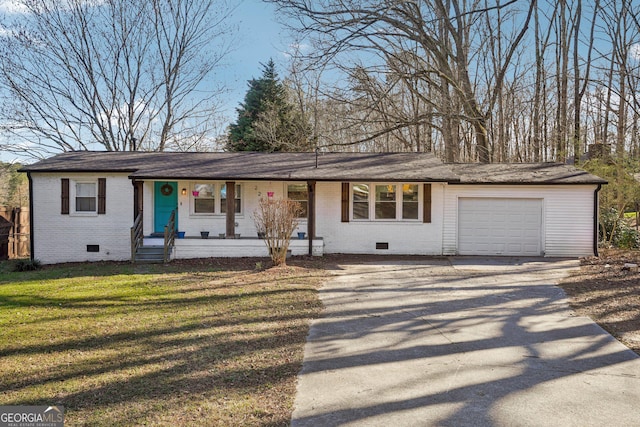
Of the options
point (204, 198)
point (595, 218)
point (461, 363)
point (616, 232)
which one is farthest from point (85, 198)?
point (616, 232)

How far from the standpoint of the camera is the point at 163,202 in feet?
44.7

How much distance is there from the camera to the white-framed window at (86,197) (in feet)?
44.3

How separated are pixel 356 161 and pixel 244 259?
206 inches

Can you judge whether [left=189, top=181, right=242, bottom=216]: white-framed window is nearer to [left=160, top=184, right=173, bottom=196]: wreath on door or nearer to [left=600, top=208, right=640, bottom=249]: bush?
[left=160, top=184, right=173, bottom=196]: wreath on door

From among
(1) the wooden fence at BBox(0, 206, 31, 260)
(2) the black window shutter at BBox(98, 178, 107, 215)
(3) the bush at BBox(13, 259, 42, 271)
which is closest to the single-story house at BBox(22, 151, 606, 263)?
(2) the black window shutter at BBox(98, 178, 107, 215)

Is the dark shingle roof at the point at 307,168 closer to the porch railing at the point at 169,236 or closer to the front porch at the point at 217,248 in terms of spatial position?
the porch railing at the point at 169,236

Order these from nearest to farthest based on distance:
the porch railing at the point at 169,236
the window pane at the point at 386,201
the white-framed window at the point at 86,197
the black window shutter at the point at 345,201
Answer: the porch railing at the point at 169,236
the black window shutter at the point at 345,201
the window pane at the point at 386,201
the white-framed window at the point at 86,197

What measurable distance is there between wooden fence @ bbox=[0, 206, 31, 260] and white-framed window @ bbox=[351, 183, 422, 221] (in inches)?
509

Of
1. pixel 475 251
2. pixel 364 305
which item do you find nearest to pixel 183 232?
pixel 364 305

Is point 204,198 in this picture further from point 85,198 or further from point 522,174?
point 522,174

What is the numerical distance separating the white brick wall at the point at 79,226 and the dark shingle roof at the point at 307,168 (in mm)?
550

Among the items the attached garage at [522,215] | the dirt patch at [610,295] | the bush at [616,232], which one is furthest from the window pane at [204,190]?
the bush at [616,232]

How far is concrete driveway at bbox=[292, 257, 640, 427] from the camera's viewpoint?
3.42 m

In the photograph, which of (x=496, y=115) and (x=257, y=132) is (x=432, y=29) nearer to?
(x=496, y=115)
